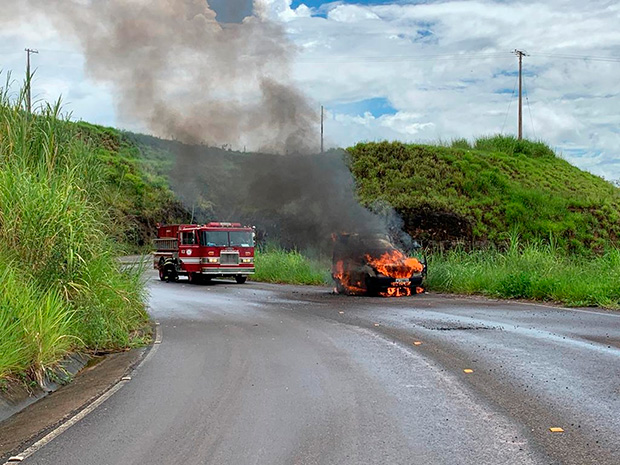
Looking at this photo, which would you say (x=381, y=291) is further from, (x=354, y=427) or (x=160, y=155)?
(x=160, y=155)

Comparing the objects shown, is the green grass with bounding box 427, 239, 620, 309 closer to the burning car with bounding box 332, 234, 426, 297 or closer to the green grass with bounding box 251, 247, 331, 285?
the burning car with bounding box 332, 234, 426, 297

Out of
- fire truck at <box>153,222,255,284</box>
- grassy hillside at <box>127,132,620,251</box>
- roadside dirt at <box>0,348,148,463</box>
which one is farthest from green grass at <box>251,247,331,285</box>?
roadside dirt at <box>0,348,148,463</box>

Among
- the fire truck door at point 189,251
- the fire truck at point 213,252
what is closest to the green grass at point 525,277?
the fire truck at point 213,252

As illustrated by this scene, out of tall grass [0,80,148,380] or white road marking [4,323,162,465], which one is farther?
tall grass [0,80,148,380]

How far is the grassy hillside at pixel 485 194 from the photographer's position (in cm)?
3716

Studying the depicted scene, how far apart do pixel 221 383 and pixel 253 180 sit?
25.0 metres

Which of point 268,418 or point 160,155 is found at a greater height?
point 160,155

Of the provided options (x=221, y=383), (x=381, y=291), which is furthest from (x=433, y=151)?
(x=221, y=383)

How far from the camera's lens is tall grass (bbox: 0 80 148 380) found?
796 cm

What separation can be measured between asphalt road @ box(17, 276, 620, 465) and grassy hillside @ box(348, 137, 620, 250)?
24216mm

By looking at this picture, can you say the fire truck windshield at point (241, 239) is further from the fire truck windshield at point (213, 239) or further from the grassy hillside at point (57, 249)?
the grassy hillside at point (57, 249)

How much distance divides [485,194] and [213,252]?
1965 cm

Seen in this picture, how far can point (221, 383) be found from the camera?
25.3 feet

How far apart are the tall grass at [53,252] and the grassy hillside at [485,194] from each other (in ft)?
85.9
